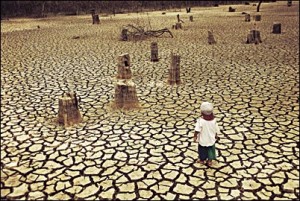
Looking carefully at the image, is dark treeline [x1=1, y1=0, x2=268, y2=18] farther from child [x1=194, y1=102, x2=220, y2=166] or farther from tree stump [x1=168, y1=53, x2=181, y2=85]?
child [x1=194, y1=102, x2=220, y2=166]

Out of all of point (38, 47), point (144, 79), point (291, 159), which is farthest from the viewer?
point (38, 47)

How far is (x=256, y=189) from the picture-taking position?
3.00m

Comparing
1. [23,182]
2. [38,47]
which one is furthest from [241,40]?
[23,182]

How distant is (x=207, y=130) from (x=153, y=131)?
Result: 3.97 feet

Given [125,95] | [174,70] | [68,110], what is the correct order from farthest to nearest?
[174,70] < [125,95] < [68,110]

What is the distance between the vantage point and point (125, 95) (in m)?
5.02

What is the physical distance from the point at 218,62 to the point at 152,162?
5.09 metres

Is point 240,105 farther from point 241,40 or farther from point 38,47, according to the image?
point 38,47

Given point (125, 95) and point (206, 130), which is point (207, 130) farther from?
point (125, 95)

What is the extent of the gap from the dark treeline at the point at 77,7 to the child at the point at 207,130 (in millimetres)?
20089

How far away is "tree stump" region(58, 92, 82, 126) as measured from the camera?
444 cm

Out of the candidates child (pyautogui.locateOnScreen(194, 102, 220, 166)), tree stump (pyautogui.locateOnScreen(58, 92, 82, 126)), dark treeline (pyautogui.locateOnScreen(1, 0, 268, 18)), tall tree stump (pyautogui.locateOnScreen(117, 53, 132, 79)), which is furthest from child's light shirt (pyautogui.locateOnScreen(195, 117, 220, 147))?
dark treeline (pyautogui.locateOnScreen(1, 0, 268, 18))

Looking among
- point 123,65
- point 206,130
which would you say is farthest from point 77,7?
point 206,130

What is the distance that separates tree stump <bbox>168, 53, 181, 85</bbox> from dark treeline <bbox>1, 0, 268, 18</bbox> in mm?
17045
